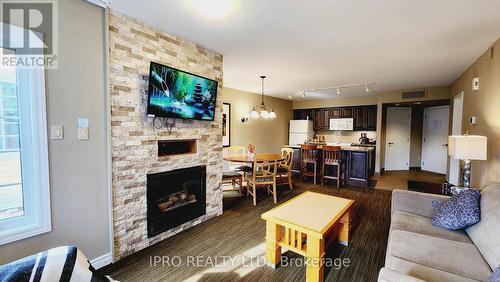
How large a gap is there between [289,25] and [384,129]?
5.81 metres

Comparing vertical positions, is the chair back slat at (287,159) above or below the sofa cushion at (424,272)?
above

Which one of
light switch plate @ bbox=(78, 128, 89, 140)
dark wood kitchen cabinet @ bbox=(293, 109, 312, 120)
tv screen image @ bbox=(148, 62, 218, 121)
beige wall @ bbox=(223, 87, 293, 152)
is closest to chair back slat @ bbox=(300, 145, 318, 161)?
beige wall @ bbox=(223, 87, 293, 152)

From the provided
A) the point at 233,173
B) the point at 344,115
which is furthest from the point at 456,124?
the point at 233,173

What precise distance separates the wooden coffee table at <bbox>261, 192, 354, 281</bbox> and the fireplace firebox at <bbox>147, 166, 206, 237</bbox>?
121 cm

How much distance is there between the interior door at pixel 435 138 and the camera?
6461 mm

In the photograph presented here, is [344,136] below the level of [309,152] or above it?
above

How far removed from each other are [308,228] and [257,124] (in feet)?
15.5

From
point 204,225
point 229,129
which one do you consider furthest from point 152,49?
point 229,129

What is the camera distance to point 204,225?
296 cm

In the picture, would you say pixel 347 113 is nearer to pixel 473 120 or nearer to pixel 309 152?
pixel 309 152

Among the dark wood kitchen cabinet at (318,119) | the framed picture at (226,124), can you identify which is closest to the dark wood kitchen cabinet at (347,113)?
the dark wood kitchen cabinet at (318,119)

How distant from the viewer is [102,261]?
2062 millimetres

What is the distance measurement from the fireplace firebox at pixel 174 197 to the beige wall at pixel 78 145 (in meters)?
0.45

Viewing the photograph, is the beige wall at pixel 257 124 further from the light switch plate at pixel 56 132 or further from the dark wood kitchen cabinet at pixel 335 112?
the light switch plate at pixel 56 132
